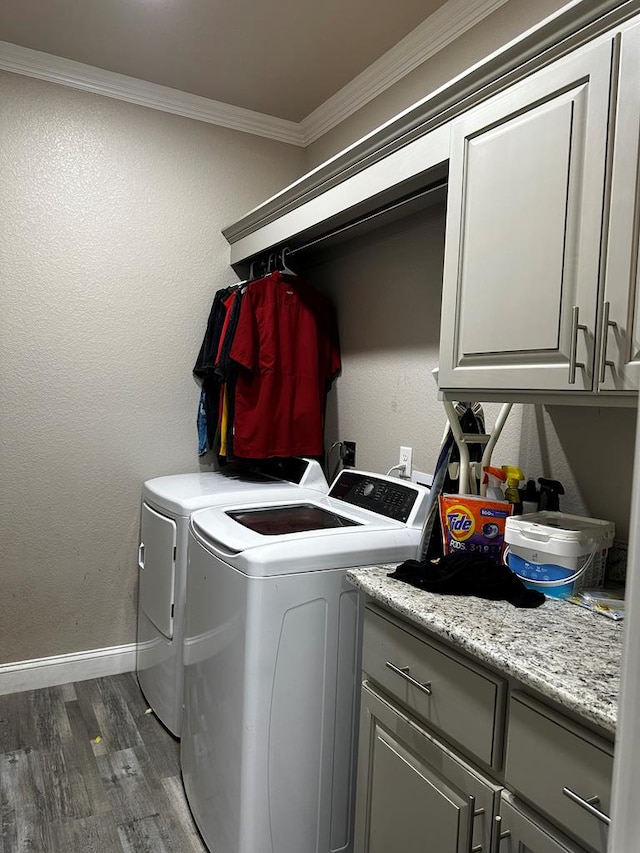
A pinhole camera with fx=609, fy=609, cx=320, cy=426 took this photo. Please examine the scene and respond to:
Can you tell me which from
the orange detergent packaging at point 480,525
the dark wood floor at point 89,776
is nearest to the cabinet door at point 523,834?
the orange detergent packaging at point 480,525

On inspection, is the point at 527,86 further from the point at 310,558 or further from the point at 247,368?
the point at 247,368

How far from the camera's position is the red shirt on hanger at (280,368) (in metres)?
2.68

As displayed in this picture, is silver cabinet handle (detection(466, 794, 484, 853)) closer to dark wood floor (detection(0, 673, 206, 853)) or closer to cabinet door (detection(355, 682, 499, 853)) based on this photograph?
cabinet door (detection(355, 682, 499, 853))

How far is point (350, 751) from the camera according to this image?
67.5 inches

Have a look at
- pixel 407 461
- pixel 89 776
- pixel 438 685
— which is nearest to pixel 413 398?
pixel 407 461

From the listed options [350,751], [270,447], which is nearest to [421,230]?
[270,447]

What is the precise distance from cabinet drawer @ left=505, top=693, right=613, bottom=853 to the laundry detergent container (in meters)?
0.41

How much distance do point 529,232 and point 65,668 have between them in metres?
2.66

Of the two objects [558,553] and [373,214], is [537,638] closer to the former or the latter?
[558,553]

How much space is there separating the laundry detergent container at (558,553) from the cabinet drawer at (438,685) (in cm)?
34

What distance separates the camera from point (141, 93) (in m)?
2.79

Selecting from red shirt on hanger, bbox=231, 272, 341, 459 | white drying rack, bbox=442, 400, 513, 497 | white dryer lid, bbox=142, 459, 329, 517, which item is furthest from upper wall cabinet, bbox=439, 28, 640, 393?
red shirt on hanger, bbox=231, 272, 341, 459

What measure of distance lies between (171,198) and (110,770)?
2434 millimetres

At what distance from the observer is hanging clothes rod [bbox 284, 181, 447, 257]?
6.52 feet
